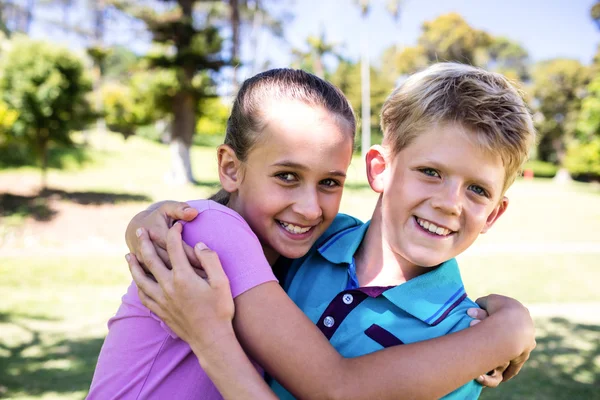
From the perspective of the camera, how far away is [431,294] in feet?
4.78

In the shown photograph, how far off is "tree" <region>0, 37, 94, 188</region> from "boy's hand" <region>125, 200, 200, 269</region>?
12.0m

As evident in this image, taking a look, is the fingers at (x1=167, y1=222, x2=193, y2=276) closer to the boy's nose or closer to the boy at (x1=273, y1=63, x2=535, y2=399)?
the boy at (x1=273, y1=63, x2=535, y2=399)

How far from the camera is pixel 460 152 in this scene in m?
1.41

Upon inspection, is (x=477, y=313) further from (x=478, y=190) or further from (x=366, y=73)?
(x=366, y=73)

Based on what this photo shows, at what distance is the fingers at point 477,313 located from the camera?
141cm

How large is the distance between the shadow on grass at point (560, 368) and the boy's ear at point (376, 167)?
131 inches

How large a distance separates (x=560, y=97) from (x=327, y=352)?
126 feet

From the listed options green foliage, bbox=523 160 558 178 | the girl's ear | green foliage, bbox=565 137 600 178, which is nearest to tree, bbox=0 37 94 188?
the girl's ear

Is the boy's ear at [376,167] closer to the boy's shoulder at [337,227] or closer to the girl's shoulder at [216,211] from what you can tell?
the boy's shoulder at [337,227]

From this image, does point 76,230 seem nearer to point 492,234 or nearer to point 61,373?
point 61,373

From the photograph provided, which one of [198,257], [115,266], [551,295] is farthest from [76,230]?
[198,257]

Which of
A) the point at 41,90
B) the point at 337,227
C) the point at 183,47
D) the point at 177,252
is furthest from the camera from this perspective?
the point at 183,47

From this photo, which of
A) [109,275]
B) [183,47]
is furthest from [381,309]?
[183,47]

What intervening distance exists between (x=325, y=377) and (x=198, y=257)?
404mm
